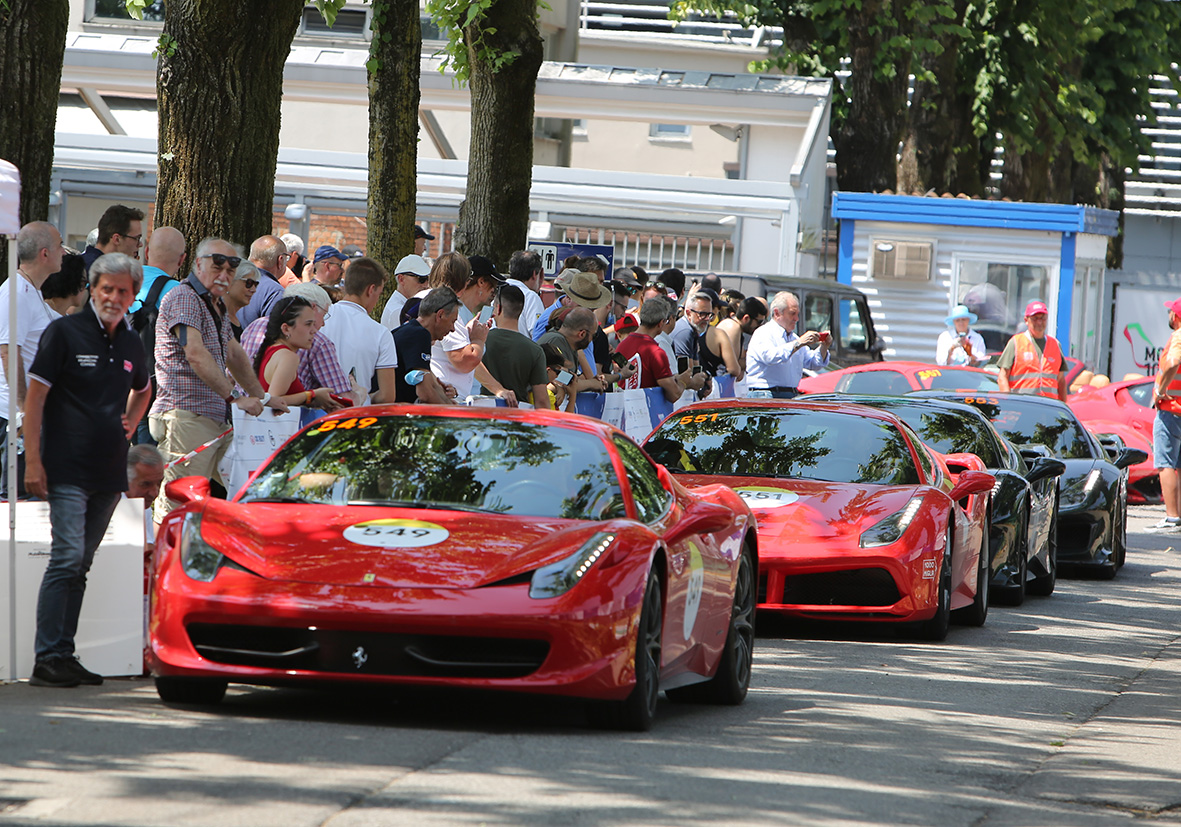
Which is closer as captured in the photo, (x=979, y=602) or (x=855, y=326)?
(x=979, y=602)

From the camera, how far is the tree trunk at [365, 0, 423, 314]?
1656 cm

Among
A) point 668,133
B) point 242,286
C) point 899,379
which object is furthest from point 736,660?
point 668,133

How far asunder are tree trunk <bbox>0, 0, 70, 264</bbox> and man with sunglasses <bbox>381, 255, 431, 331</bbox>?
9.40 feet

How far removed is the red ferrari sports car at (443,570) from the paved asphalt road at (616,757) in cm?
23

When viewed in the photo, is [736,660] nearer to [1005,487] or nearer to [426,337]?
[426,337]

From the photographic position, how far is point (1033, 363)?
2000 cm

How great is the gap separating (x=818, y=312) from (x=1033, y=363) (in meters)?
4.56

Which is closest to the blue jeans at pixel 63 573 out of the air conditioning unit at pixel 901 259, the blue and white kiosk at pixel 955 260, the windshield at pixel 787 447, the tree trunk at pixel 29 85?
the tree trunk at pixel 29 85

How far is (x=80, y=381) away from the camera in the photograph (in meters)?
7.73

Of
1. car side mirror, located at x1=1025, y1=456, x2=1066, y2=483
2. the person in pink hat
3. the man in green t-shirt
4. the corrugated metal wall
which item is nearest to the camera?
the man in green t-shirt

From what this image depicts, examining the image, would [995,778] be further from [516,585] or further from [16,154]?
[16,154]

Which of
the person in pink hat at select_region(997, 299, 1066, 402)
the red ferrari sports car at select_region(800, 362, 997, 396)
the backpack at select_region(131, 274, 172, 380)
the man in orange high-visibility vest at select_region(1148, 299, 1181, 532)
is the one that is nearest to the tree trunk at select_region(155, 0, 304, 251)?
the backpack at select_region(131, 274, 172, 380)

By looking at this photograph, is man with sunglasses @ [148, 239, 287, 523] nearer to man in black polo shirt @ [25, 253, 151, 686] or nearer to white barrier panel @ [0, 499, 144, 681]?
white barrier panel @ [0, 499, 144, 681]

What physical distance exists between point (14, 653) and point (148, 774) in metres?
2.32
